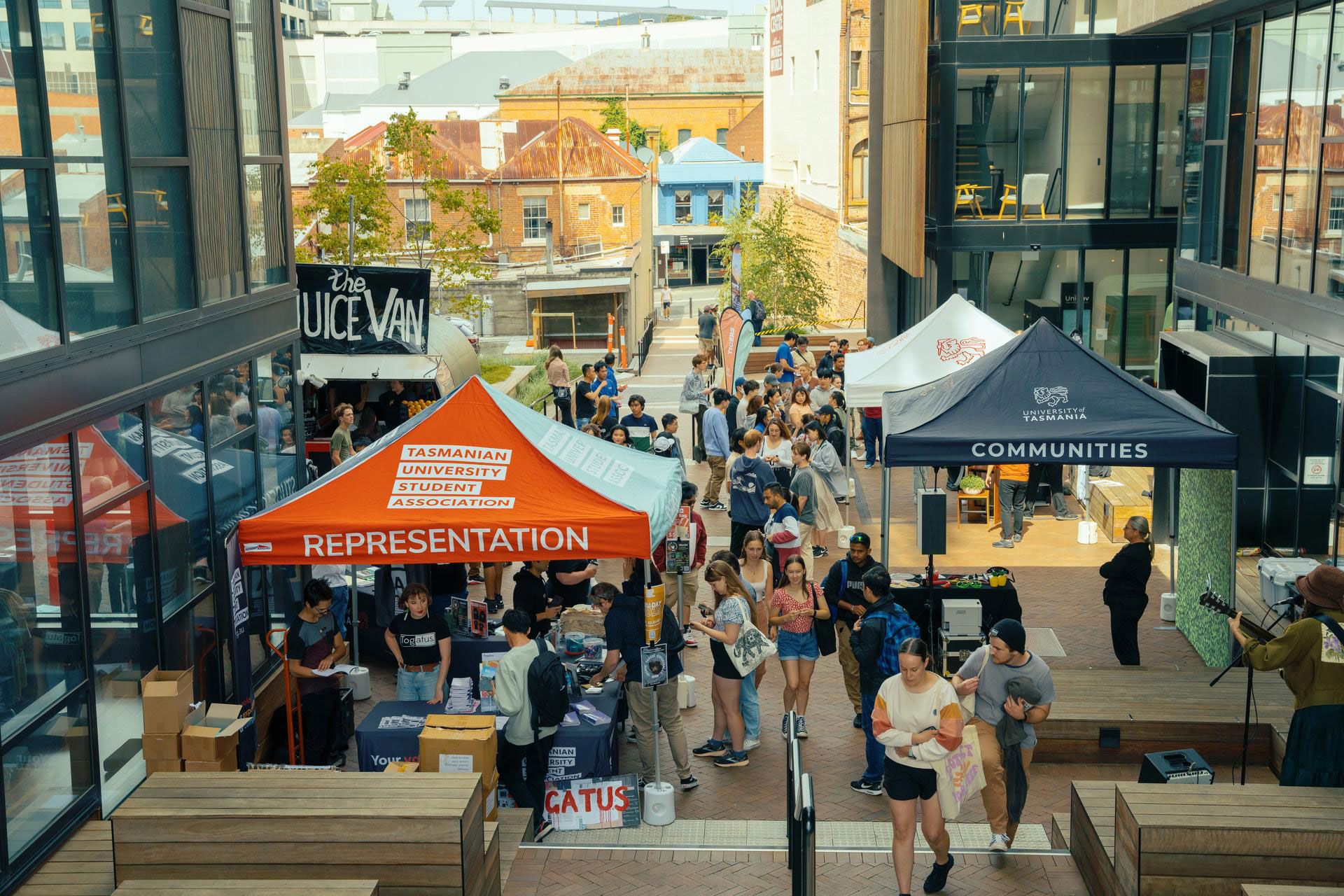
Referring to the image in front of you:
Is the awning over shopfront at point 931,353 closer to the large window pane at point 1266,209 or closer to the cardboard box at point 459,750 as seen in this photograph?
the large window pane at point 1266,209

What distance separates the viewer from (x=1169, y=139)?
2233 cm

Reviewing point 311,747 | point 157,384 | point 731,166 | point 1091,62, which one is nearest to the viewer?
point 157,384

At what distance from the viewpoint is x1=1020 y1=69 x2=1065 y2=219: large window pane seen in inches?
875

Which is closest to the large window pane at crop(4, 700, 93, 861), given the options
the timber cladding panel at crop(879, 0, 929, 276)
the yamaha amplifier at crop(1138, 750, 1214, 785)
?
the yamaha amplifier at crop(1138, 750, 1214, 785)

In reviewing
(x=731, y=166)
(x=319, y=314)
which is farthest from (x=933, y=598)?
(x=731, y=166)

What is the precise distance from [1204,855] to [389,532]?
212 inches

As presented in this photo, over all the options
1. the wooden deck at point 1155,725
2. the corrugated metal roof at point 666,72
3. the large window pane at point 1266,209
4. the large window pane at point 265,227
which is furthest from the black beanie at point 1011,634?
the corrugated metal roof at point 666,72

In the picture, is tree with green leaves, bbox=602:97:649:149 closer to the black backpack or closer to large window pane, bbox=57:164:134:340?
large window pane, bbox=57:164:134:340

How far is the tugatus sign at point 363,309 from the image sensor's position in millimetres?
15750

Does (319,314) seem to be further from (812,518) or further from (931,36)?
(931,36)

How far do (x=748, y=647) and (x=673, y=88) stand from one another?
327ft

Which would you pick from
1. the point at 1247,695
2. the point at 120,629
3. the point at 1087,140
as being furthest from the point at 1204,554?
the point at 1087,140

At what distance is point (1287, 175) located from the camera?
39.6ft

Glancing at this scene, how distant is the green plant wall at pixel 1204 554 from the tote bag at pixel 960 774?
451 centimetres
